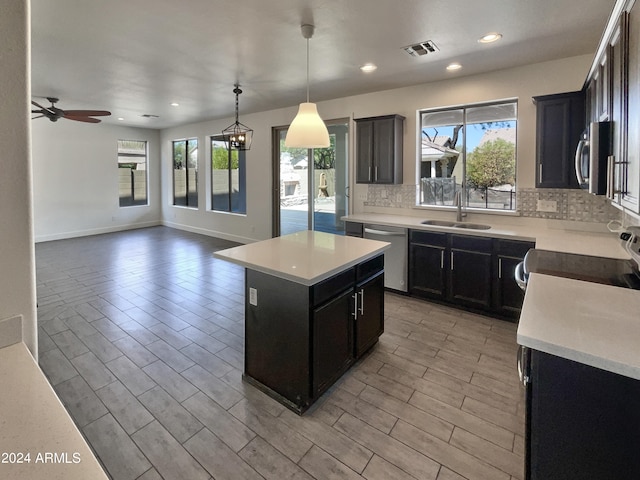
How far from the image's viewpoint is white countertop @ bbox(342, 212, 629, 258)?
2761 millimetres

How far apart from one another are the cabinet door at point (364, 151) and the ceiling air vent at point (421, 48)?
4.19 feet

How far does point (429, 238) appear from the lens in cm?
400

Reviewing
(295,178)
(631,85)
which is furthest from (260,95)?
(631,85)

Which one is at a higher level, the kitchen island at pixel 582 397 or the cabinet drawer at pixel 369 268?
the cabinet drawer at pixel 369 268

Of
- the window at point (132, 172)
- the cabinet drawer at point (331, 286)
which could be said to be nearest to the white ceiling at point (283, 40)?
the cabinet drawer at point (331, 286)

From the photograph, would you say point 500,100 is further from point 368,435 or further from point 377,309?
point 368,435

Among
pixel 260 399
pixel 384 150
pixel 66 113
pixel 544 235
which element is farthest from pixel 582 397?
pixel 66 113

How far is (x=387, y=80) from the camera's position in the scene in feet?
14.3

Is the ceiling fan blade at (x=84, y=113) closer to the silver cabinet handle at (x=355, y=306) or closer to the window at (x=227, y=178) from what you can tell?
the window at (x=227, y=178)

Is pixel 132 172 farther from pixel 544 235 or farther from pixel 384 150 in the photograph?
pixel 544 235

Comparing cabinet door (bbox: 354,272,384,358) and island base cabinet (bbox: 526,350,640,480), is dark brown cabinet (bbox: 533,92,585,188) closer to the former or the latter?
cabinet door (bbox: 354,272,384,358)

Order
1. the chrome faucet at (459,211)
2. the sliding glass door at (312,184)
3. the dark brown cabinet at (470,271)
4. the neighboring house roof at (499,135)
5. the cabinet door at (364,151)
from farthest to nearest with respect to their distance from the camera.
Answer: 1. the sliding glass door at (312,184)
2. the cabinet door at (364,151)
3. the chrome faucet at (459,211)
4. the neighboring house roof at (499,135)
5. the dark brown cabinet at (470,271)

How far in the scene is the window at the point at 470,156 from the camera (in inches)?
163

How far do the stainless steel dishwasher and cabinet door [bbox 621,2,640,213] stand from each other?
2553 millimetres
